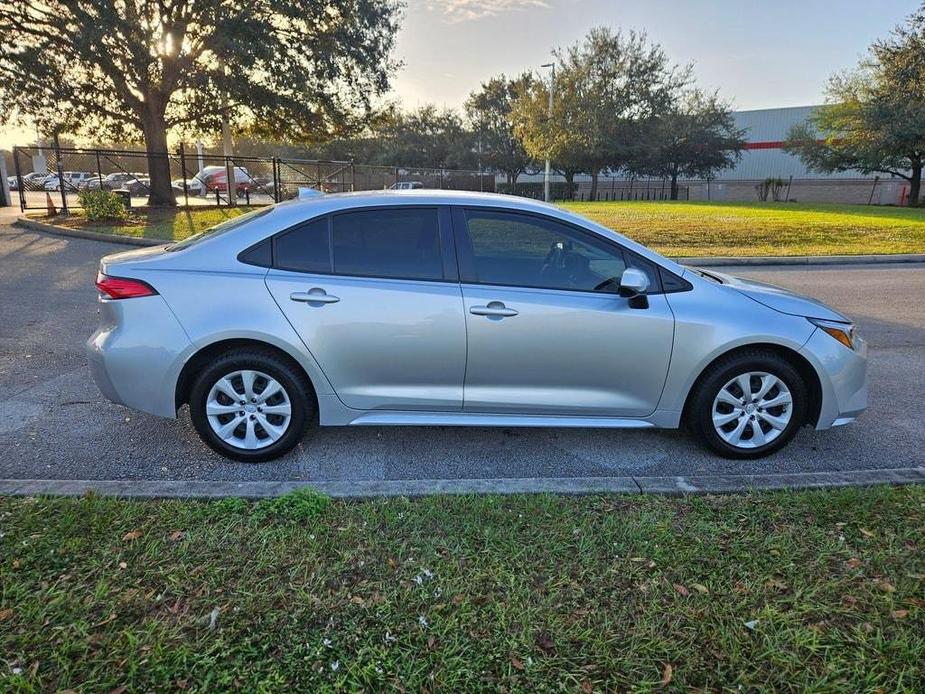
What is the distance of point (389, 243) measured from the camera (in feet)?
12.3

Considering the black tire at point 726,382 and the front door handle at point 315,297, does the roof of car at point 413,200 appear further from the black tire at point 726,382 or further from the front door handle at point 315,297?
the black tire at point 726,382

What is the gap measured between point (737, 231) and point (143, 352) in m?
16.3

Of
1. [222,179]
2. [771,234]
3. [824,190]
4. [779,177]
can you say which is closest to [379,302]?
[771,234]

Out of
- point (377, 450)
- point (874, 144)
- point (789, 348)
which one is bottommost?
point (377, 450)

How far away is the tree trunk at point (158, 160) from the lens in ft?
67.7

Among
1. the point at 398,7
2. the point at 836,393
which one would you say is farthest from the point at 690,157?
the point at 836,393

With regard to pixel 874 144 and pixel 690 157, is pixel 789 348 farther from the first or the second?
pixel 690 157

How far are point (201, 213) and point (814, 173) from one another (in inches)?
1766

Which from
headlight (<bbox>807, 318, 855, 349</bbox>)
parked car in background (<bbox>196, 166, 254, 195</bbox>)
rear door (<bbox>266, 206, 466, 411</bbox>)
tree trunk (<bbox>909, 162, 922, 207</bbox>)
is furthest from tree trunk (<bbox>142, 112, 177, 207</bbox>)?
tree trunk (<bbox>909, 162, 922, 207</bbox>)

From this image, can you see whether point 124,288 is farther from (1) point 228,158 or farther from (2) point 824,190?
(2) point 824,190

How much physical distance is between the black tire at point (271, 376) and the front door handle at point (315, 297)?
A: 0.38 m

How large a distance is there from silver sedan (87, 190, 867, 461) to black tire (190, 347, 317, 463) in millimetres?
10

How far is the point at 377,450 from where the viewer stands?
402cm

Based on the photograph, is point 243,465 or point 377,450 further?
point 377,450
